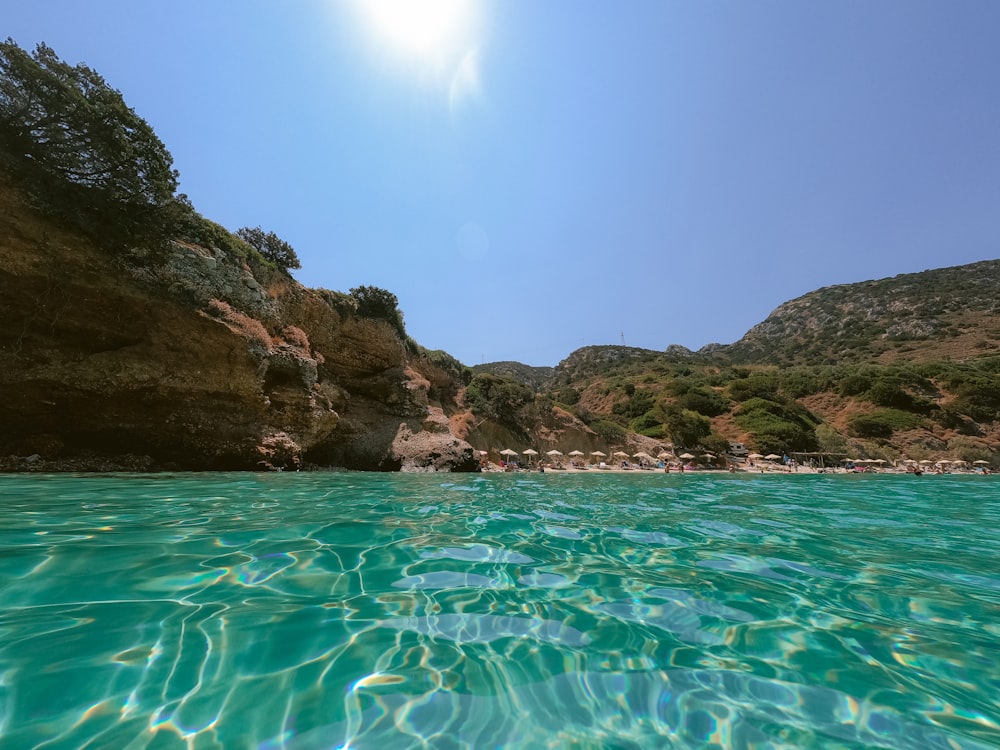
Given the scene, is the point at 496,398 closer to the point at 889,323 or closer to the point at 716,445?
the point at 716,445

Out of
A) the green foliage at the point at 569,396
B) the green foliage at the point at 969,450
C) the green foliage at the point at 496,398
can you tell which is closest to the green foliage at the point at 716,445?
the green foliage at the point at 969,450

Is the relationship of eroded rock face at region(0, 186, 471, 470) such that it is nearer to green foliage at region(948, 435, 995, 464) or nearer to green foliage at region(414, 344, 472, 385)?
green foliage at region(414, 344, 472, 385)

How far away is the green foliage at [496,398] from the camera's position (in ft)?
113

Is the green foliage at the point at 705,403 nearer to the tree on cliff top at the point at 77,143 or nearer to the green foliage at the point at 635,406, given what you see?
the green foliage at the point at 635,406

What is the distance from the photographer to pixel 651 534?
20.2 feet

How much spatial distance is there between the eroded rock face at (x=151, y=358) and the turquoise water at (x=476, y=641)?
11.8 m

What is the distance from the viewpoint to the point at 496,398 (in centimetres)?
3497

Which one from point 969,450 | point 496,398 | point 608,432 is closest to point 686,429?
point 608,432

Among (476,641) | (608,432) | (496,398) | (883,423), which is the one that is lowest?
(476,641)

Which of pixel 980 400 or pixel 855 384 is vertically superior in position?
pixel 855 384

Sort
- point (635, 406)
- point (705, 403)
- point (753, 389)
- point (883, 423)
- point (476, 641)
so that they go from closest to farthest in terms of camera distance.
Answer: point (476, 641), point (883, 423), point (705, 403), point (753, 389), point (635, 406)

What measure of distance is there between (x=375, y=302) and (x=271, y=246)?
20.4 ft

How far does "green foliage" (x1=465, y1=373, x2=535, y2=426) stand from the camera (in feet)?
113

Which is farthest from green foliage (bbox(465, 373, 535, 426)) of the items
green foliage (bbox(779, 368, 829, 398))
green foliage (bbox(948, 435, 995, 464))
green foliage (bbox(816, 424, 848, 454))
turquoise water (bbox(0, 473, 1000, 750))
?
green foliage (bbox(948, 435, 995, 464))
